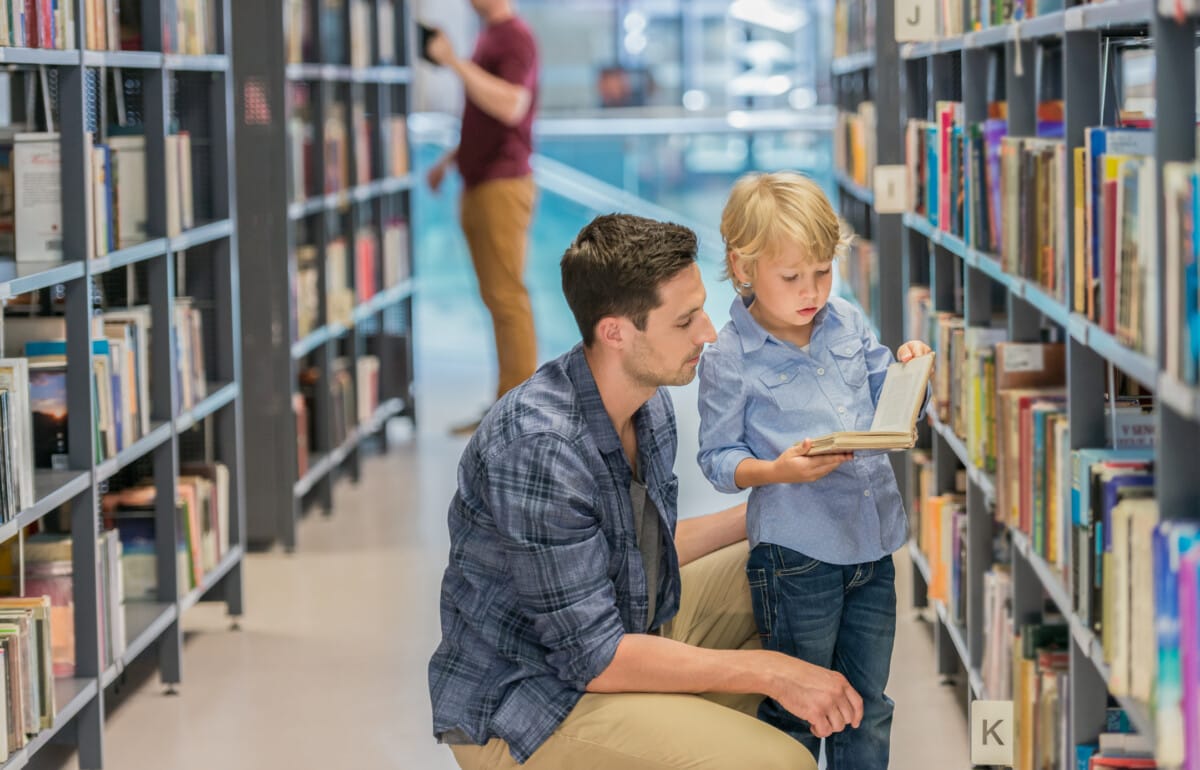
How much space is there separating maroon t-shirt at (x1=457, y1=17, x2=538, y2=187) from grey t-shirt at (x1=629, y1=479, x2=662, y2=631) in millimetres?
3895

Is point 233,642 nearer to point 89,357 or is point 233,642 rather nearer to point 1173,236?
point 89,357

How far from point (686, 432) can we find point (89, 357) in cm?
399

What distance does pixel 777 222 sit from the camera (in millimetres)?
2605

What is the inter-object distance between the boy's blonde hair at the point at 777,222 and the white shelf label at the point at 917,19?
130 cm

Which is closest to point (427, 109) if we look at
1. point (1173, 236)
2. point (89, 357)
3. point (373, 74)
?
point (373, 74)

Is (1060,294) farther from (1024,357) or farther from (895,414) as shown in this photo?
(1024,357)

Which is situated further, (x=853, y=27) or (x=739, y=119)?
(x=739, y=119)

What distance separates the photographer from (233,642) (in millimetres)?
4371

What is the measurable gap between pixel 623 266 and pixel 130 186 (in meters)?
1.91

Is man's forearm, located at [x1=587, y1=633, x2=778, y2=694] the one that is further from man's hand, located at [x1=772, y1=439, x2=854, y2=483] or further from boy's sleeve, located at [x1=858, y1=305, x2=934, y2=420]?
boy's sleeve, located at [x1=858, y1=305, x2=934, y2=420]

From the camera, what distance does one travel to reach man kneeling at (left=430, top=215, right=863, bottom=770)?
2.29 m

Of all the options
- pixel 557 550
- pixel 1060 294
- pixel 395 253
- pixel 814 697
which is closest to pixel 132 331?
pixel 557 550

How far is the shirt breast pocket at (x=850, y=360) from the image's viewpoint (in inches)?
109

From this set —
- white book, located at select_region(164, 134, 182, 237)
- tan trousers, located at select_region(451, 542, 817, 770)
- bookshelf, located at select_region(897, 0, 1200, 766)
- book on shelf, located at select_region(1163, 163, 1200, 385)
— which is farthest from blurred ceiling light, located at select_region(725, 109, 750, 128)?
book on shelf, located at select_region(1163, 163, 1200, 385)
